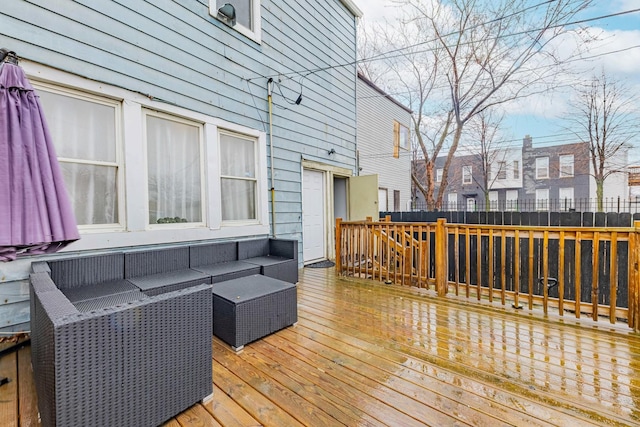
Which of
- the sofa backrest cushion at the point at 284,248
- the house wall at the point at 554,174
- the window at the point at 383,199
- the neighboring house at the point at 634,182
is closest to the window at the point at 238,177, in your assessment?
the sofa backrest cushion at the point at 284,248

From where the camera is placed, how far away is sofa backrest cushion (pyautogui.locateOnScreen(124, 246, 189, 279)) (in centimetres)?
313

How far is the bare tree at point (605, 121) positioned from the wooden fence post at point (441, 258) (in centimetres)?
936

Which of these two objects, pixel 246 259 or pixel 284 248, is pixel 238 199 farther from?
pixel 284 248

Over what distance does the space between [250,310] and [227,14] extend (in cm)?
413

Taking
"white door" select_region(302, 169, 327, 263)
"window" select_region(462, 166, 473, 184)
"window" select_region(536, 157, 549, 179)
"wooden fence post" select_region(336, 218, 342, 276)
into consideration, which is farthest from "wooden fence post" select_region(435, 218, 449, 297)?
"window" select_region(536, 157, 549, 179)

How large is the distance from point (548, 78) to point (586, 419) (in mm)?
10083

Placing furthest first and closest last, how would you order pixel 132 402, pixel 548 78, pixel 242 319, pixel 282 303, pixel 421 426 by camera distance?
pixel 548 78, pixel 282 303, pixel 242 319, pixel 421 426, pixel 132 402

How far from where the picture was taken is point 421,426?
5.27 feet

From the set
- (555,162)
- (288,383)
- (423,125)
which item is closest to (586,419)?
(288,383)

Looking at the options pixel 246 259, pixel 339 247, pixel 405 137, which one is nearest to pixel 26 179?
pixel 246 259

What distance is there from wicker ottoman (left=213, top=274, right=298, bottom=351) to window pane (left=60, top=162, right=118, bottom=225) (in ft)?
4.91

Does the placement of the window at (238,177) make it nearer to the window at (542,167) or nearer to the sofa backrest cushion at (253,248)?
the sofa backrest cushion at (253,248)

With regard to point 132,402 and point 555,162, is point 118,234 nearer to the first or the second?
point 132,402

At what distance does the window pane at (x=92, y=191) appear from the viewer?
2.91 m
